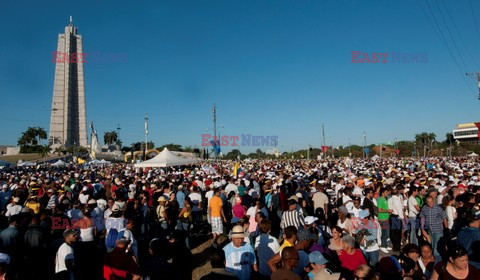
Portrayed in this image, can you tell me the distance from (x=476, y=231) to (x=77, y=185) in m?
14.3

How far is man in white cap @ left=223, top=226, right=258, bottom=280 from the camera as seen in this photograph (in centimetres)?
441

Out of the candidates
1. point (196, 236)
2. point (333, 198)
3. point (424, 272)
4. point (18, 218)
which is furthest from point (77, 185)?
point (424, 272)

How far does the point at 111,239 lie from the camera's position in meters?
6.20

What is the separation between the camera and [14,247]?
5.95 m

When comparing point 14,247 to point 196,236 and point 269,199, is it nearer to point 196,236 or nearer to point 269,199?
point 196,236

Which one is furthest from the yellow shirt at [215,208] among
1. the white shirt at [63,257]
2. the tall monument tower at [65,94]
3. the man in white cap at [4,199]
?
the tall monument tower at [65,94]

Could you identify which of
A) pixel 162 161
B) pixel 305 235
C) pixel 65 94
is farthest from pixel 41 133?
pixel 305 235

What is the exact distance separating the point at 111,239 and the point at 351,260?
4.29 meters

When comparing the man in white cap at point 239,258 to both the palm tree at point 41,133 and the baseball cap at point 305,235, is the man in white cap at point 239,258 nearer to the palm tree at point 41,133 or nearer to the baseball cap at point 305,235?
the baseball cap at point 305,235

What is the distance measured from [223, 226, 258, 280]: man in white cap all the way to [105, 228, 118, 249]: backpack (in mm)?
2752

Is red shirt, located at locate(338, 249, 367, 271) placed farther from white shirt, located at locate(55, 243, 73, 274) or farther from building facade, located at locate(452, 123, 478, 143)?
building facade, located at locate(452, 123, 478, 143)

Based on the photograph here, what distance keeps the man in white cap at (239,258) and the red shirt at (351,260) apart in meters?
1.27

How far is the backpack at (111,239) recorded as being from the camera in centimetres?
613

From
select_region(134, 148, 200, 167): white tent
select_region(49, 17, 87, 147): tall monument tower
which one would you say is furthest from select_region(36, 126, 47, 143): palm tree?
select_region(134, 148, 200, 167): white tent
